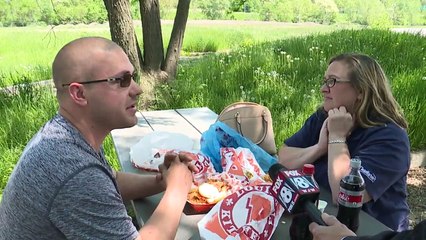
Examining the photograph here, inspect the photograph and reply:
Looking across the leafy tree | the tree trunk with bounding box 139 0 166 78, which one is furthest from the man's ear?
the tree trunk with bounding box 139 0 166 78

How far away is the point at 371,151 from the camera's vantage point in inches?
79.5

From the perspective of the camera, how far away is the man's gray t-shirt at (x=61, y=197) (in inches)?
52.6

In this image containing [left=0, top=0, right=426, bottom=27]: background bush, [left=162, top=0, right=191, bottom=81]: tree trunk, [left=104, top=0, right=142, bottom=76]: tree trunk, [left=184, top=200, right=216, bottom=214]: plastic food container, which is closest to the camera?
[left=184, top=200, right=216, bottom=214]: plastic food container

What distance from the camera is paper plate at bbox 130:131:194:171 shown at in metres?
2.42

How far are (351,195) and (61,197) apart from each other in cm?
95

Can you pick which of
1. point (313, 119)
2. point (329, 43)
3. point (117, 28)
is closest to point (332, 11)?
point (329, 43)

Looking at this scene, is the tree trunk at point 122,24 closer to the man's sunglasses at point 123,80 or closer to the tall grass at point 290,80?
the tall grass at point 290,80

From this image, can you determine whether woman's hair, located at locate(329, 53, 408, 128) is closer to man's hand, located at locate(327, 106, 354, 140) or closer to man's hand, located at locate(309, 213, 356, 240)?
man's hand, located at locate(327, 106, 354, 140)

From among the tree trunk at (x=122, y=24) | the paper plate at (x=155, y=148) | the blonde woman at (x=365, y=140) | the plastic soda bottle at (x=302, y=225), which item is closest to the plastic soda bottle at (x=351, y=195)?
the plastic soda bottle at (x=302, y=225)

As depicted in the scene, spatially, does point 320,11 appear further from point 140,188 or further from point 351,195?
point 351,195

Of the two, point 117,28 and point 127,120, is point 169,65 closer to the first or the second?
point 117,28

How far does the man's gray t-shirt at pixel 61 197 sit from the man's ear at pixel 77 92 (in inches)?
5.7

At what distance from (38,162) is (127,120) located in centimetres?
39

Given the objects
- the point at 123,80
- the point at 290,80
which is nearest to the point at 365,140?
the point at 123,80
